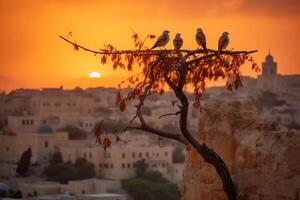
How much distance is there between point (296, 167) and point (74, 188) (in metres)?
36.0

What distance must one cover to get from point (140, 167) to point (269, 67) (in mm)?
47358

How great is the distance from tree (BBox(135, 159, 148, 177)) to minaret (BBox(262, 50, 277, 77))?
4156cm

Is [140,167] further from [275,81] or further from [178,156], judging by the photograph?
[275,81]

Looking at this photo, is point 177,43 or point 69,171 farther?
point 69,171

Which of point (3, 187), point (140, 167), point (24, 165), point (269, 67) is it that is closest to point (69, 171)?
point (24, 165)

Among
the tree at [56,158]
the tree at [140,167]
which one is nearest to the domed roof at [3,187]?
the tree at [140,167]

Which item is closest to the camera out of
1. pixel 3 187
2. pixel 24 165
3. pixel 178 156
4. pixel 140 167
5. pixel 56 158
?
pixel 3 187

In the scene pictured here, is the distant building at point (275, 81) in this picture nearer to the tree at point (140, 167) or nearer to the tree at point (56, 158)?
the tree at point (56, 158)

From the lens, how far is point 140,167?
2036 inches

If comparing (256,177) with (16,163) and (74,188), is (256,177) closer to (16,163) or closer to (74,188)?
(74,188)

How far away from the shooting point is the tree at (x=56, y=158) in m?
53.4

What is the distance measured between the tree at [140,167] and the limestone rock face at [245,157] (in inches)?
1695

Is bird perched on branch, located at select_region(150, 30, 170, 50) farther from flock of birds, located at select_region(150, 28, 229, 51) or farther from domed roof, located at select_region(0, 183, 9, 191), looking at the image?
domed roof, located at select_region(0, 183, 9, 191)

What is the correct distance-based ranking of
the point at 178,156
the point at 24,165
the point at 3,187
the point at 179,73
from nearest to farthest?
the point at 179,73 < the point at 3,187 < the point at 24,165 < the point at 178,156
